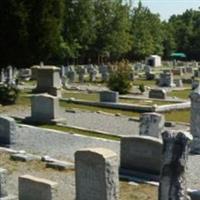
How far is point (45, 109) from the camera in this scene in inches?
898

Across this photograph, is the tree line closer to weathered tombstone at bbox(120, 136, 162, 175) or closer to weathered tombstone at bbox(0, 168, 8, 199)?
weathered tombstone at bbox(120, 136, 162, 175)

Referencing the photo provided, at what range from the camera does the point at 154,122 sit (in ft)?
59.6

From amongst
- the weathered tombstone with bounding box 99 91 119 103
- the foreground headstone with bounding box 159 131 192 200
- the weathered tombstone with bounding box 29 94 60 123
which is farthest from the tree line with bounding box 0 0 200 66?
the foreground headstone with bounding box 159 131 192 200

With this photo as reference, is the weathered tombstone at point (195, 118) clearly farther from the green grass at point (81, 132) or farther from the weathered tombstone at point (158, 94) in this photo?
the weathered tombstone at point (158, 94)

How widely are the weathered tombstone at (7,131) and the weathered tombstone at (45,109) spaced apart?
408cm

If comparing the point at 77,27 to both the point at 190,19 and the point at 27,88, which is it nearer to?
the point at 27,88

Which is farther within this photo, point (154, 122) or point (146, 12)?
point (146, 12)

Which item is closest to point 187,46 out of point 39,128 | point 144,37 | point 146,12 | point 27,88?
point 146,12

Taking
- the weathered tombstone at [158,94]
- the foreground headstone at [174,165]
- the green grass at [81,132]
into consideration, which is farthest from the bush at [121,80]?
the foreground headstone at [174,165]

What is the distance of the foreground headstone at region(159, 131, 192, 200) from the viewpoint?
9.86 meters

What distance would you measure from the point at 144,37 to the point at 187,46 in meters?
21.1

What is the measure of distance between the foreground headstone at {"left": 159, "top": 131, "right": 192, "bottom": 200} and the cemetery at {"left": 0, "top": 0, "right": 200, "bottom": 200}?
2 centimetres

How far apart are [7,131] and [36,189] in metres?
7.07

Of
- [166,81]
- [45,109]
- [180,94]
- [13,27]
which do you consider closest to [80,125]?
[45,109]
